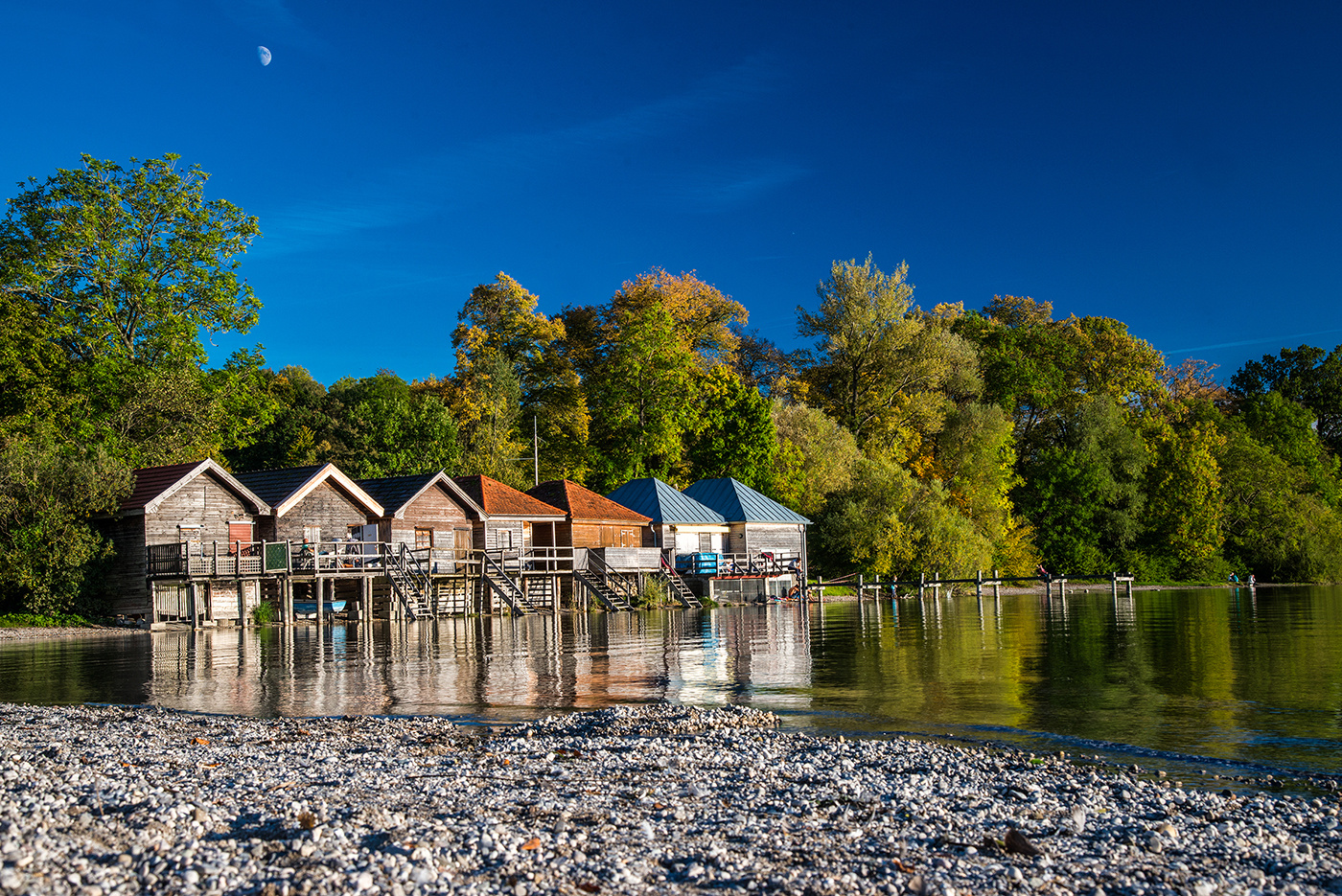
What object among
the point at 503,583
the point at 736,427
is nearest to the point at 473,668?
the point at 503,583

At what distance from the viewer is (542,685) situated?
17.8 meters

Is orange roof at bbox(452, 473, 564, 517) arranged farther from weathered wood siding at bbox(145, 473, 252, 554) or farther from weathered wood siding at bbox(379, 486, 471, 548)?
weathered wood siding at bbox(145, 473, 252, 554)

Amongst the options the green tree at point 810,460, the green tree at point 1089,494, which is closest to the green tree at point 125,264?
the green tree at point 810,460

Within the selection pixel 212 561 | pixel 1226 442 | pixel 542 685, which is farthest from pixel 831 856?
pixel 1226 442

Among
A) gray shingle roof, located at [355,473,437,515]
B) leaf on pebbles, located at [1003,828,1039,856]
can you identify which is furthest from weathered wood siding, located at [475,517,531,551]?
leaf on pebbles, located at [1003,828,1039,856]

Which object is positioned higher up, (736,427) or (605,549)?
(736,427)

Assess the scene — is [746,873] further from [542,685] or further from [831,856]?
[542,685]

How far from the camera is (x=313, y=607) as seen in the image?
41.5 m

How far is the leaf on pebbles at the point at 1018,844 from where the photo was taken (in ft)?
23.3

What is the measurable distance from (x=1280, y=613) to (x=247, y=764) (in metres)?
37.7

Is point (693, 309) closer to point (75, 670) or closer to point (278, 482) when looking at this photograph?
point (278, 482)

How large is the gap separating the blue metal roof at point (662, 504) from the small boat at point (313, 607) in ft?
57.9

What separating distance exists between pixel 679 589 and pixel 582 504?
6.38 meters

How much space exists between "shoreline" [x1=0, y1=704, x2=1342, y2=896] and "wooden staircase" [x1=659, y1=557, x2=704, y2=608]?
37.0m
